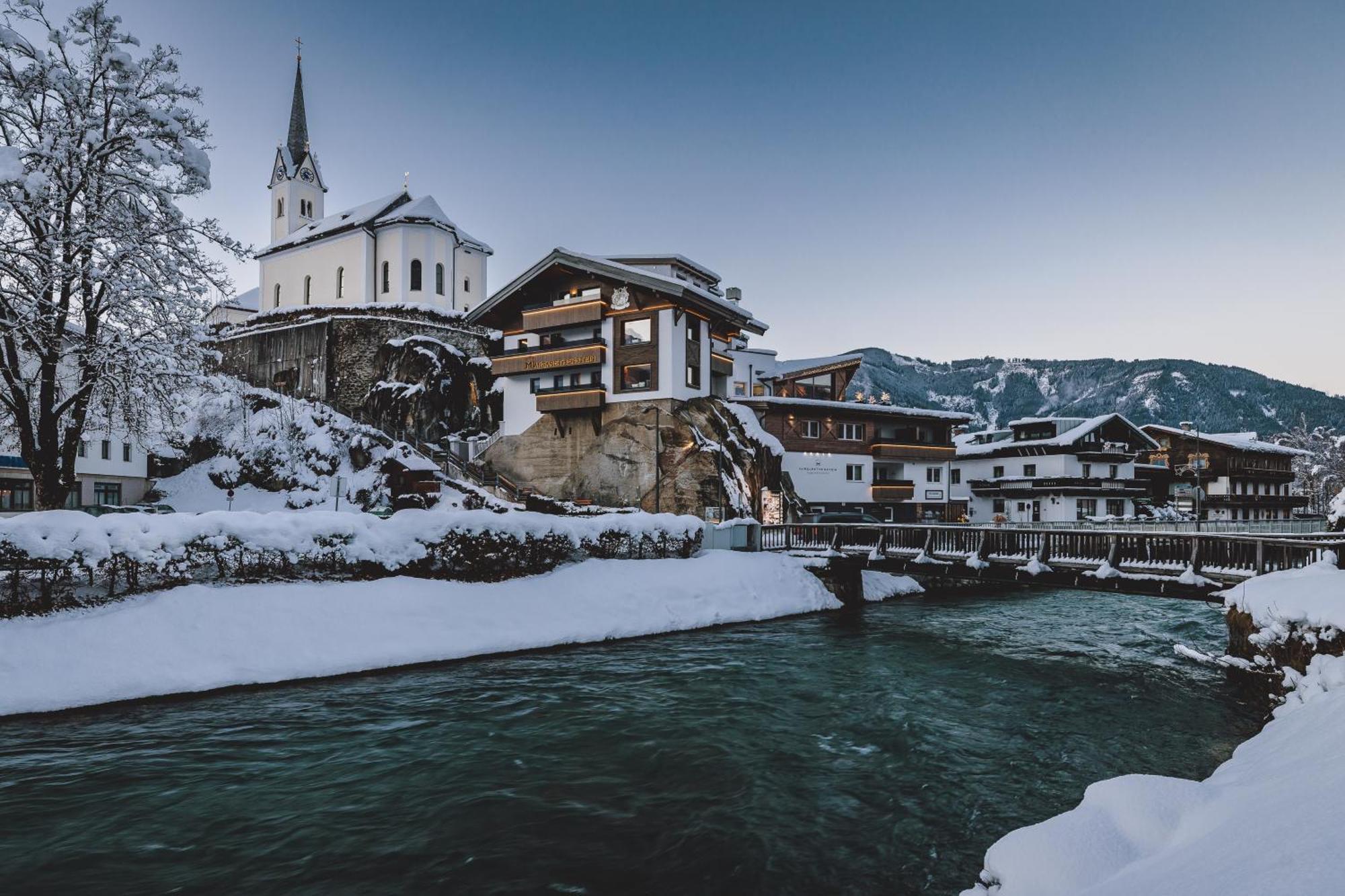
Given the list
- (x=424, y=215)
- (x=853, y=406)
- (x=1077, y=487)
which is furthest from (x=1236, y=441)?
(x=424, y=215)

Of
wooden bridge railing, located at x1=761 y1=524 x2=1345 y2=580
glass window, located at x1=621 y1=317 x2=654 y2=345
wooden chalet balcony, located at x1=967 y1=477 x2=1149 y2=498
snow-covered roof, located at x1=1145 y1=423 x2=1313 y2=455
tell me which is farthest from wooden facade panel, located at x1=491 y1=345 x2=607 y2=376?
snow-covered roof, located at x1=1145 y1=423 x2=1313 y2=455

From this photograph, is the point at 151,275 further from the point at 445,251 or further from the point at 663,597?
the point at 445,251

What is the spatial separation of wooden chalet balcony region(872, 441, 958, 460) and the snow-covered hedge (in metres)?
32.9

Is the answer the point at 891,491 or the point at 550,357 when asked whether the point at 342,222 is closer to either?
the point at 550,357

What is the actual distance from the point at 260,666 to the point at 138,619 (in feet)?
9.36

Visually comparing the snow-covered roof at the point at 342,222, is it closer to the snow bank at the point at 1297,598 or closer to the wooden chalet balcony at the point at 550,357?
the wooden chalet balcony at the point at 550,357

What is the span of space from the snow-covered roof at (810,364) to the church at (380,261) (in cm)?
3043

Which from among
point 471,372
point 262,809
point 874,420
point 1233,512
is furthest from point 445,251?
point 1233,512

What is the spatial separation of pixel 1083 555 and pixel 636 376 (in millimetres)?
32447

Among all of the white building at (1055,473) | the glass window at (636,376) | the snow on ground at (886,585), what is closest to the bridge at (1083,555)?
the snow on ground at (886,585)

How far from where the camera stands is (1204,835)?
5.23 meters

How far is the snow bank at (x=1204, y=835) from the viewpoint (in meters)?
3.76

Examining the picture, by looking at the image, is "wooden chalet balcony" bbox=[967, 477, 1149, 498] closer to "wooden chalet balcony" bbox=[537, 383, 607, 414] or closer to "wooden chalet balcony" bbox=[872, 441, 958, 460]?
"wooden chalet balcony" bbox=[872, 441, 958, 460]

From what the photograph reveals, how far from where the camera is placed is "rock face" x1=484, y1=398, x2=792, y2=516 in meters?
44.8
